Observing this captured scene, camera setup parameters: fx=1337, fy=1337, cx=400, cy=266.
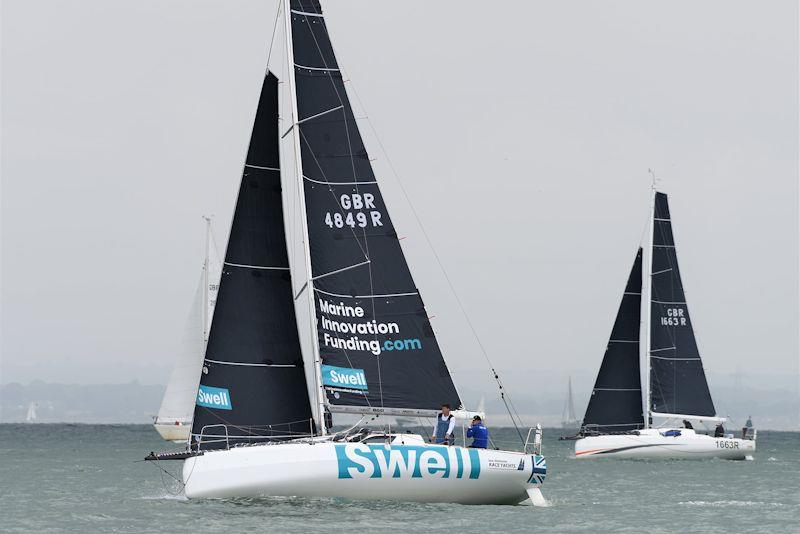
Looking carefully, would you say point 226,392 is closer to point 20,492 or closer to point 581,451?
point 20,492

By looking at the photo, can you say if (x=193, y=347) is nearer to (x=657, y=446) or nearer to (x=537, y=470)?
(x=657, y=446)

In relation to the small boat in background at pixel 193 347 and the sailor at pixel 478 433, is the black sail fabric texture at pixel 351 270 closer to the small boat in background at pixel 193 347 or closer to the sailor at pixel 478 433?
the sailor at pixel 478 433

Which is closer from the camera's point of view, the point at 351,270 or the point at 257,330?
the point at 257,330

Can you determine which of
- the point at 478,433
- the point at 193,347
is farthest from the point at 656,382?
the point at 478,433

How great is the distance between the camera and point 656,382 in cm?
5472

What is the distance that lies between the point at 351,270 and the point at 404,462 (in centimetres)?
415

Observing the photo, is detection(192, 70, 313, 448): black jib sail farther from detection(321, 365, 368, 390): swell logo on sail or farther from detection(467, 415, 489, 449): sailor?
detection(467, 415, 489, 449): sailor

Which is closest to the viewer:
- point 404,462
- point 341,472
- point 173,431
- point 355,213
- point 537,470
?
point 341,472

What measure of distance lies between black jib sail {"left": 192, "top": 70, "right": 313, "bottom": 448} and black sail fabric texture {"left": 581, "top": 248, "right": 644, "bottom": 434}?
95.2 ft

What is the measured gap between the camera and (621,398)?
53562mm

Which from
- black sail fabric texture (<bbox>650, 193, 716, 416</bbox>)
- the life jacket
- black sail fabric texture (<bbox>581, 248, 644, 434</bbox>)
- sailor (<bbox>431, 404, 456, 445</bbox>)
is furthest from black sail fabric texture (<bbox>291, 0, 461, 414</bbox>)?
black sail fabric texture (<bbox>650, 193, 716, 416</bbox>)

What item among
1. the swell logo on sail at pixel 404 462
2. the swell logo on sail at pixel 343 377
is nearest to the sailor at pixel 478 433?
the swell logo on sail at pixel 404 462

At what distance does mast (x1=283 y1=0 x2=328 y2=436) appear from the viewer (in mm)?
25891

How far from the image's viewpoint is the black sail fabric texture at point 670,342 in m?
54.8
